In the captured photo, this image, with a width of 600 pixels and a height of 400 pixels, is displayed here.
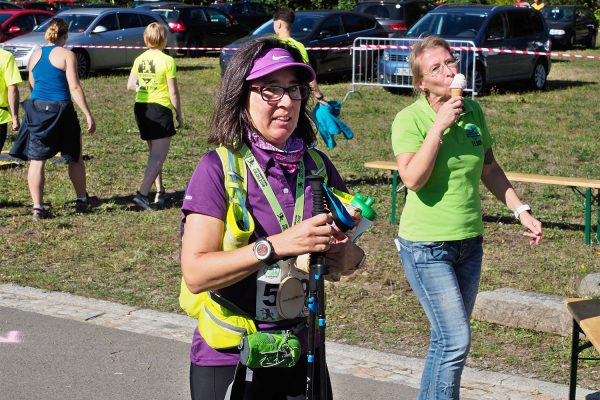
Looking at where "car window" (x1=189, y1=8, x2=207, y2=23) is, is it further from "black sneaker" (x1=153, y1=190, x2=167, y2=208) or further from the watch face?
the watch face

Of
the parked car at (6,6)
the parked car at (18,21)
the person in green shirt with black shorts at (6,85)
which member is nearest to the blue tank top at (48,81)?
the person in green shirt with black shorts at (6,85)

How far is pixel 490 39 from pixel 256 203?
16.7 meters

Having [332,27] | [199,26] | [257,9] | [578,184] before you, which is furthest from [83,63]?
[578,184]

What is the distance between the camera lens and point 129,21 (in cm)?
2366

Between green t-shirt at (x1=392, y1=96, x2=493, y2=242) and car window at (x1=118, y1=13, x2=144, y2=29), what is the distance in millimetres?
19867

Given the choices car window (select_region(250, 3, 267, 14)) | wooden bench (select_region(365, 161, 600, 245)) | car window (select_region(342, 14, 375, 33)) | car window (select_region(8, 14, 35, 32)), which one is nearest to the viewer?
wooden bench (select_region(365, 161, 600, 245))

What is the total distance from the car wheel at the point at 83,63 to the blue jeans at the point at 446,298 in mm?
18336

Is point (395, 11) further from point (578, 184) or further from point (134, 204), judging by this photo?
point (578, 184)

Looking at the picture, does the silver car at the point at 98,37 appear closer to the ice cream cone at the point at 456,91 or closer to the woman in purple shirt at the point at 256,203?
the ice cream cone at the point at 456,91

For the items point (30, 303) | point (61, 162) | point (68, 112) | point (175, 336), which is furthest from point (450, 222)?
point (61, 162)

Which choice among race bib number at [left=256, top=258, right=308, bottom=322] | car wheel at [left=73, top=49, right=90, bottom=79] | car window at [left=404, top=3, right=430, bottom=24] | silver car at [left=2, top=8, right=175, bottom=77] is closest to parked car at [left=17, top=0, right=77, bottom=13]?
silver car at [left=2, top=8, right=175, bottom=77]

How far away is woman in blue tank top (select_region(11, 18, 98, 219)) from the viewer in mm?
9578

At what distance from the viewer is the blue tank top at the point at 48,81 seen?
377 inches

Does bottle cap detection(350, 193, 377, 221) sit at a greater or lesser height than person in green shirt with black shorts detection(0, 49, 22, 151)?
greater
